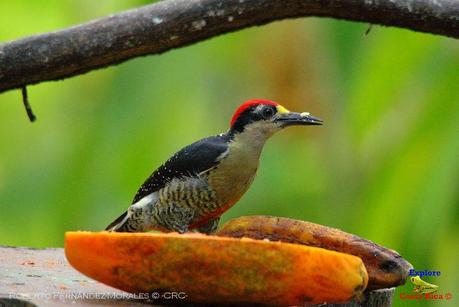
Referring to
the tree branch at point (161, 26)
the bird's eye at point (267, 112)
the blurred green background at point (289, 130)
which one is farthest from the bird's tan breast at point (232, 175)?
the blurred green background at point (289, 130)

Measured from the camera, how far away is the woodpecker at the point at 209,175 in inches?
151

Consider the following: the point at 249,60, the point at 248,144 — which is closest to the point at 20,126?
the point at 249,60

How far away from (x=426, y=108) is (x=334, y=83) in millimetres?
1046

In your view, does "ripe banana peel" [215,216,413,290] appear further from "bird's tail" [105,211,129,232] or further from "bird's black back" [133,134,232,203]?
"bird's tail" [105,211,129,232]

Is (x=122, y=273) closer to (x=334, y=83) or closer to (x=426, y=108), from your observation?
(x=426, y=108)

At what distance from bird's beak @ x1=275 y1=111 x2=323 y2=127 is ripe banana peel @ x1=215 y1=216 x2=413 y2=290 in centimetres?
63

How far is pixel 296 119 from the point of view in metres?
3.80

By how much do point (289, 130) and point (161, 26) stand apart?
3.50 metres

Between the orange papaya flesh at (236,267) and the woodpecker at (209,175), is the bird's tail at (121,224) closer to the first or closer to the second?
the woodpecker at (209,175)

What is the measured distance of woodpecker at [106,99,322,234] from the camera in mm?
3830
